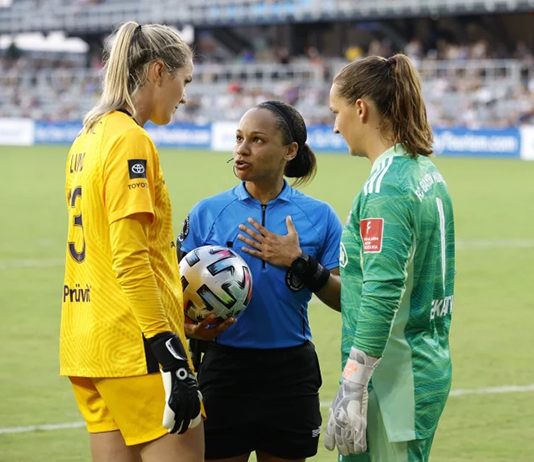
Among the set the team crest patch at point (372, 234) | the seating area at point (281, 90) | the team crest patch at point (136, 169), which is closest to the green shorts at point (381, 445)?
the team crest patch at point (372, 234)

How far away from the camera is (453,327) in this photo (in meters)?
10.2

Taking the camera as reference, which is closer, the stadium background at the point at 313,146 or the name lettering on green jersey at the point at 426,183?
the name lettering on green jersey at the point at 426,183

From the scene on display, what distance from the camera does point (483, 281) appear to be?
42.1ft

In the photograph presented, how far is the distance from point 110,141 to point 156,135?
4009 centimetres

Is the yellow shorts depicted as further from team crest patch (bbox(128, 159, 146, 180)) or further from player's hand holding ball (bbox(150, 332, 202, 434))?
team crest patch (bbox(128, 159, 146, 180))

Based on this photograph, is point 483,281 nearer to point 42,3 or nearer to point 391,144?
point 391,144

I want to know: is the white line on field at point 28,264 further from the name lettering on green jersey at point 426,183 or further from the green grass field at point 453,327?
the name lettering on green jersey at point 426,183

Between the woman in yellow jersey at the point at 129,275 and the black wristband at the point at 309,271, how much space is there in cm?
78

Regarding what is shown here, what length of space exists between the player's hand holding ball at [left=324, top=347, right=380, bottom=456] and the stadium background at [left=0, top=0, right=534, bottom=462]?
6.38 feet

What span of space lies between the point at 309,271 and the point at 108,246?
1098 mm

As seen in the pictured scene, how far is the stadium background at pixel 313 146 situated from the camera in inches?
301

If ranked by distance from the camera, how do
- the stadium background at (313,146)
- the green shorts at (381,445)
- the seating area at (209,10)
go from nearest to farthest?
1. the green shorts at (381,445)
2. the stadium background at (313,146)
3. the seating area at (209,10)

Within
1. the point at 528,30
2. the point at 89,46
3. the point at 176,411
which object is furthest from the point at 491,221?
the point at 89,46

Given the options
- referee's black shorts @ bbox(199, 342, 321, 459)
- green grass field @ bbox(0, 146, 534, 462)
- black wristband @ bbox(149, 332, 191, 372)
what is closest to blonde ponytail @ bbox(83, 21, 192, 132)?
black wristband @ bbox(149, 332, 191, 372)
